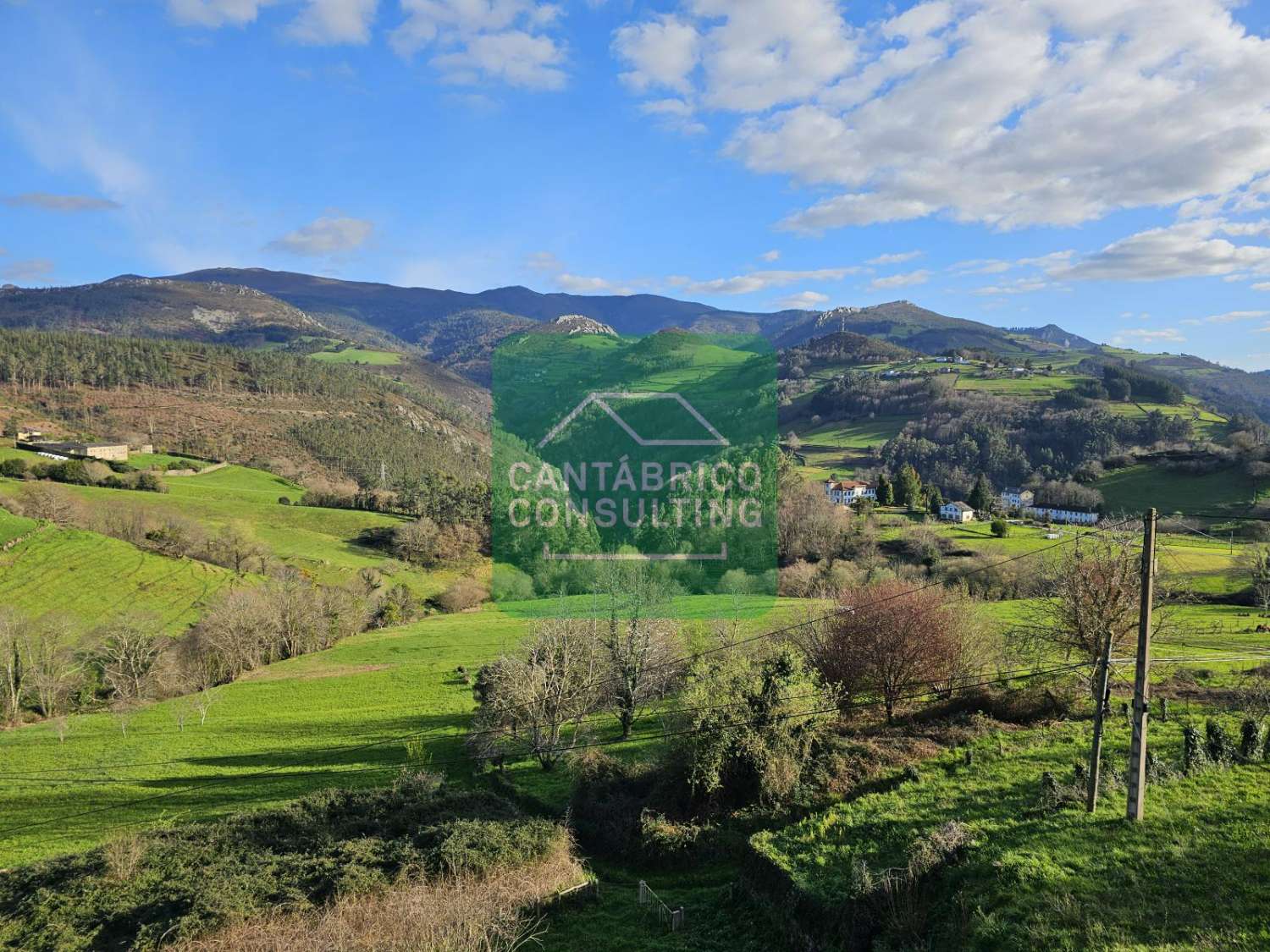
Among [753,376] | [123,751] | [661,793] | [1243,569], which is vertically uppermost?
[753,376]

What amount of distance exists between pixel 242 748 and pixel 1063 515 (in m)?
86.9

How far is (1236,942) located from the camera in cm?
907

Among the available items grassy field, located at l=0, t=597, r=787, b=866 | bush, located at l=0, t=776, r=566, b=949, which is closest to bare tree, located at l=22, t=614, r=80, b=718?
grassy field, located at l=0, t=597, r=787, b=866

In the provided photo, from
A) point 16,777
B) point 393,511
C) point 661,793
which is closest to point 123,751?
point 16,777

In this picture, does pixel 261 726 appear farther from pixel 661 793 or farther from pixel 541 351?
pixel 541 351

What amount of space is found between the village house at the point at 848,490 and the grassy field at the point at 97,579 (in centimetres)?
7209

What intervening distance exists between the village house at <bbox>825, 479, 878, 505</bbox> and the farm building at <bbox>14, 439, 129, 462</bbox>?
98752 mm

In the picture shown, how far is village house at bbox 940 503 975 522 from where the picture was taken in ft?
256

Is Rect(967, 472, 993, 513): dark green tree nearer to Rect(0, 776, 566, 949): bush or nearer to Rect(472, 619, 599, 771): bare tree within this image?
Rect(472, 619, 599, 771): bare tree

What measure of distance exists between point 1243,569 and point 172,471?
12016cm

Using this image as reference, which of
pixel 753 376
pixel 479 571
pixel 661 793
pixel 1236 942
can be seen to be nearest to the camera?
pixel 1236 942

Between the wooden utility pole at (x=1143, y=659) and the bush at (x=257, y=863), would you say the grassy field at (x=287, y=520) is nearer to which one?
the bush at (x=257, y=863)

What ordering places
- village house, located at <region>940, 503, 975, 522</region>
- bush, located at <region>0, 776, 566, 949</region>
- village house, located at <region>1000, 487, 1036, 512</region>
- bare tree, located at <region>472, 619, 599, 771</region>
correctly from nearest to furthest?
bush, located at <region>0, 776, 566, 949</region>, bare tree, located at <region>472, 619, 599, 771</region>, village house, located at <region>940, 503, 975, 522</region>, village house, located at <region>1000, 487, 1036, 512</region>

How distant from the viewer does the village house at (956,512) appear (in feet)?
256
